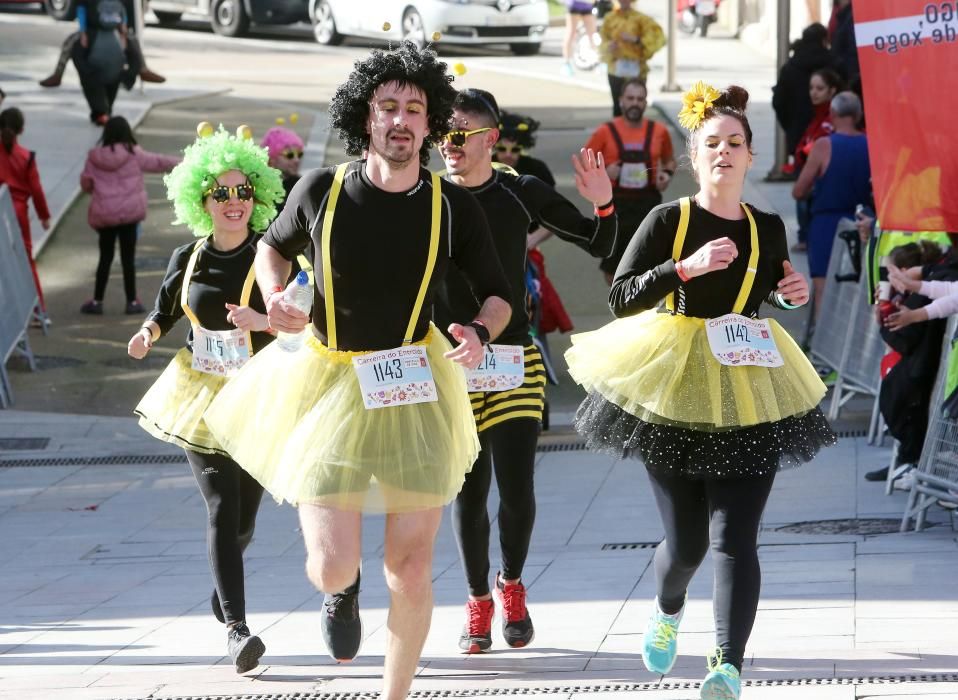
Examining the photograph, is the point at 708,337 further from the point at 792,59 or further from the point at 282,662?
the point at 792,59

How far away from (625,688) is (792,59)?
1173cm

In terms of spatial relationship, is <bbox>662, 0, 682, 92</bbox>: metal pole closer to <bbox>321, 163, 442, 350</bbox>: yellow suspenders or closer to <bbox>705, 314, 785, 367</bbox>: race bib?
<bbox>705, 314, 785, 367</bbox>: race bib

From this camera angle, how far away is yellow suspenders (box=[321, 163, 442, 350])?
17.5 feet

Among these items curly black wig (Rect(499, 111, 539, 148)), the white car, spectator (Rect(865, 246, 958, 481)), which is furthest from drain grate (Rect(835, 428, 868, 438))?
the white car

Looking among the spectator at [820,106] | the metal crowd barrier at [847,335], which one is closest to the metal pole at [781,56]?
the spectator at [820,106]

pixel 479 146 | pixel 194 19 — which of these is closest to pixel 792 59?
pixel 479 146

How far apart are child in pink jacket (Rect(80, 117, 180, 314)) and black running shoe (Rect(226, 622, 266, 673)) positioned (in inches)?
321

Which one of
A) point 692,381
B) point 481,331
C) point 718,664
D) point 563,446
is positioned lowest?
point 563,446

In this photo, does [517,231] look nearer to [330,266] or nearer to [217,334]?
[217,334]

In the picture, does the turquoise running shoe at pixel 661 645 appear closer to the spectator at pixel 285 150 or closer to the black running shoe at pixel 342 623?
the black running shoe at pixel 342 623

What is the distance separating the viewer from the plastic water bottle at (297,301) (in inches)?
211

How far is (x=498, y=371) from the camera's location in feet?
21.1

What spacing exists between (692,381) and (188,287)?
80.8 inches

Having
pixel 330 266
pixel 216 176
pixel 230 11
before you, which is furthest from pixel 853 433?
pixel 230 11
